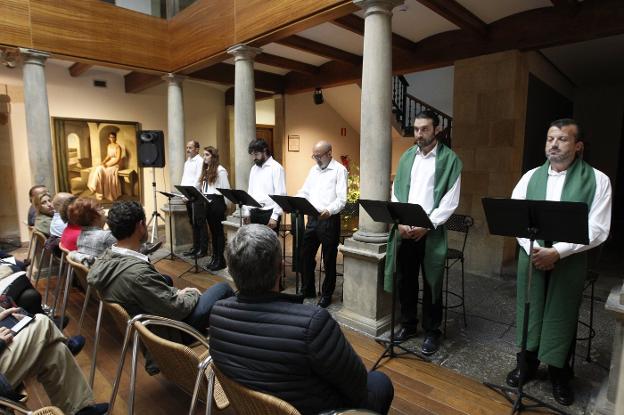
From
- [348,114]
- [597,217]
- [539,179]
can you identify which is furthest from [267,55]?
[597,217]

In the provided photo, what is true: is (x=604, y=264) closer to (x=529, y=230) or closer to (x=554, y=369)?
(x=554, y=369)

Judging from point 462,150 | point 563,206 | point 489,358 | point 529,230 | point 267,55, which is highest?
point 267,55

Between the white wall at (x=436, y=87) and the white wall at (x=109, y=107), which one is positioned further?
the white wall at (x=436, y=87)

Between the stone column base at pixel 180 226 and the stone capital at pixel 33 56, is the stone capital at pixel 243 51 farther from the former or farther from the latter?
the stone column base at pixel 180 226

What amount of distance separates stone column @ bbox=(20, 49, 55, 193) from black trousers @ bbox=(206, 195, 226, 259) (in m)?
1.95

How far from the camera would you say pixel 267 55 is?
5.49 metres

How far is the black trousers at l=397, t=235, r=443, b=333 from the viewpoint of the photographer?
2.87 meters

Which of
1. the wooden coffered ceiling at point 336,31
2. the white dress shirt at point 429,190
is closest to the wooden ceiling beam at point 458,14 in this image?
the wooden coffered ceiling at point 336,31

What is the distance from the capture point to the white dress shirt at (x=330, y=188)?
355cm

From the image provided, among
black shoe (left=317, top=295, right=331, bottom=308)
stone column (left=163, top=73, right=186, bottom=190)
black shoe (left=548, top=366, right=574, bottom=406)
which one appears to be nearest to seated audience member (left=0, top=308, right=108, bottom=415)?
black shoe (left=317, top=295, right=331, bottom=308)

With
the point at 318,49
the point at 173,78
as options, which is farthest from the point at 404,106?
the point at 173,78

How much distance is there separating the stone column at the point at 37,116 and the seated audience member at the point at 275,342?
14.7 feet

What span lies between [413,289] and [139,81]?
6.22 metres

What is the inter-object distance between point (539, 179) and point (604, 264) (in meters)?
3.83
